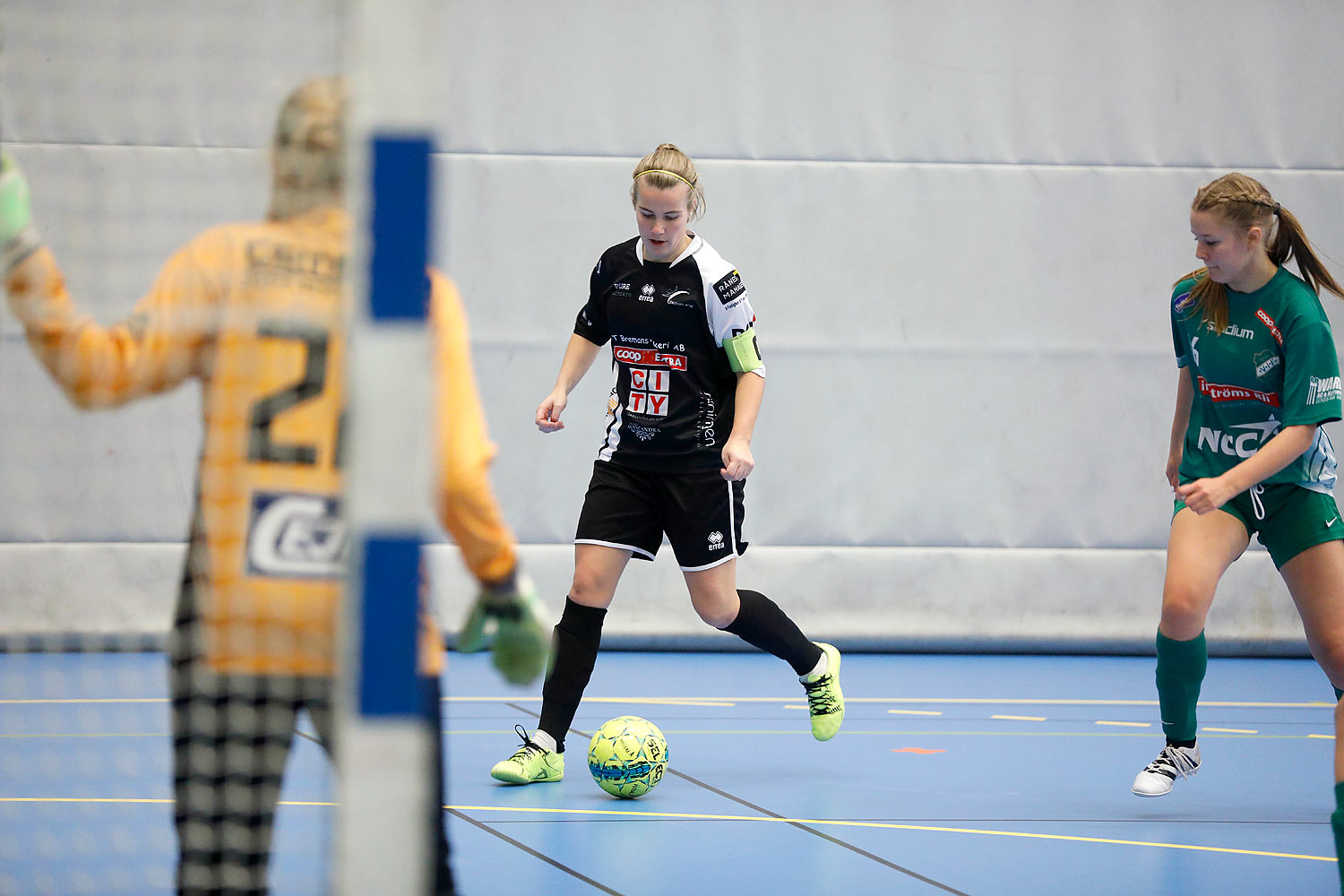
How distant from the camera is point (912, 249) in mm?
7121

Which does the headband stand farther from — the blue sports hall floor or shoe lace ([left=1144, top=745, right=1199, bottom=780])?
shoe lace ([left=1144, top=745, right=1199, bottom=780])

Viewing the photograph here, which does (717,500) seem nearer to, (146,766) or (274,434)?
(146,766)

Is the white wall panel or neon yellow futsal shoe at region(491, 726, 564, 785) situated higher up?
the white wall panel

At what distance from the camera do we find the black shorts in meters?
4.25

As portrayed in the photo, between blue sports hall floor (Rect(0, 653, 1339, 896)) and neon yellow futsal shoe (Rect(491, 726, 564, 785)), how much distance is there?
0.23 ft

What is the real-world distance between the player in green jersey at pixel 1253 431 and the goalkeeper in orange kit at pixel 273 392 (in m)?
2.34

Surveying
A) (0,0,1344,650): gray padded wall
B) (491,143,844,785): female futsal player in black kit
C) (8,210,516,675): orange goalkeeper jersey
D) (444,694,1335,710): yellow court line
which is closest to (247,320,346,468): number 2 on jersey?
(8,210,516,675): orange goalkeeper jersey

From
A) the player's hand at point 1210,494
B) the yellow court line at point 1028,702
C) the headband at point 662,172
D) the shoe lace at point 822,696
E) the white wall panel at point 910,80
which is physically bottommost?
the yellow court line at point 1028,702

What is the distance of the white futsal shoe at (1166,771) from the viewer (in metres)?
4.05

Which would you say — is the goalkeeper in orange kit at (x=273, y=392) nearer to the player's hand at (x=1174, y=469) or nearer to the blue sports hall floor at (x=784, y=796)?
the blue sports hall floor at (x=784, y=796)

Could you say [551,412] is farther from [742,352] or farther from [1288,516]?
[1288,516]

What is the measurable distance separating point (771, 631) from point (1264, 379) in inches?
65.7

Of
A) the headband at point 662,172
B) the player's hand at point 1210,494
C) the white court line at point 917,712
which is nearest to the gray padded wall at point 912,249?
the white court line at point 917,712

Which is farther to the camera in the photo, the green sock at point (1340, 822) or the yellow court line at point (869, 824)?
the yellow court line at point (869, 824)
